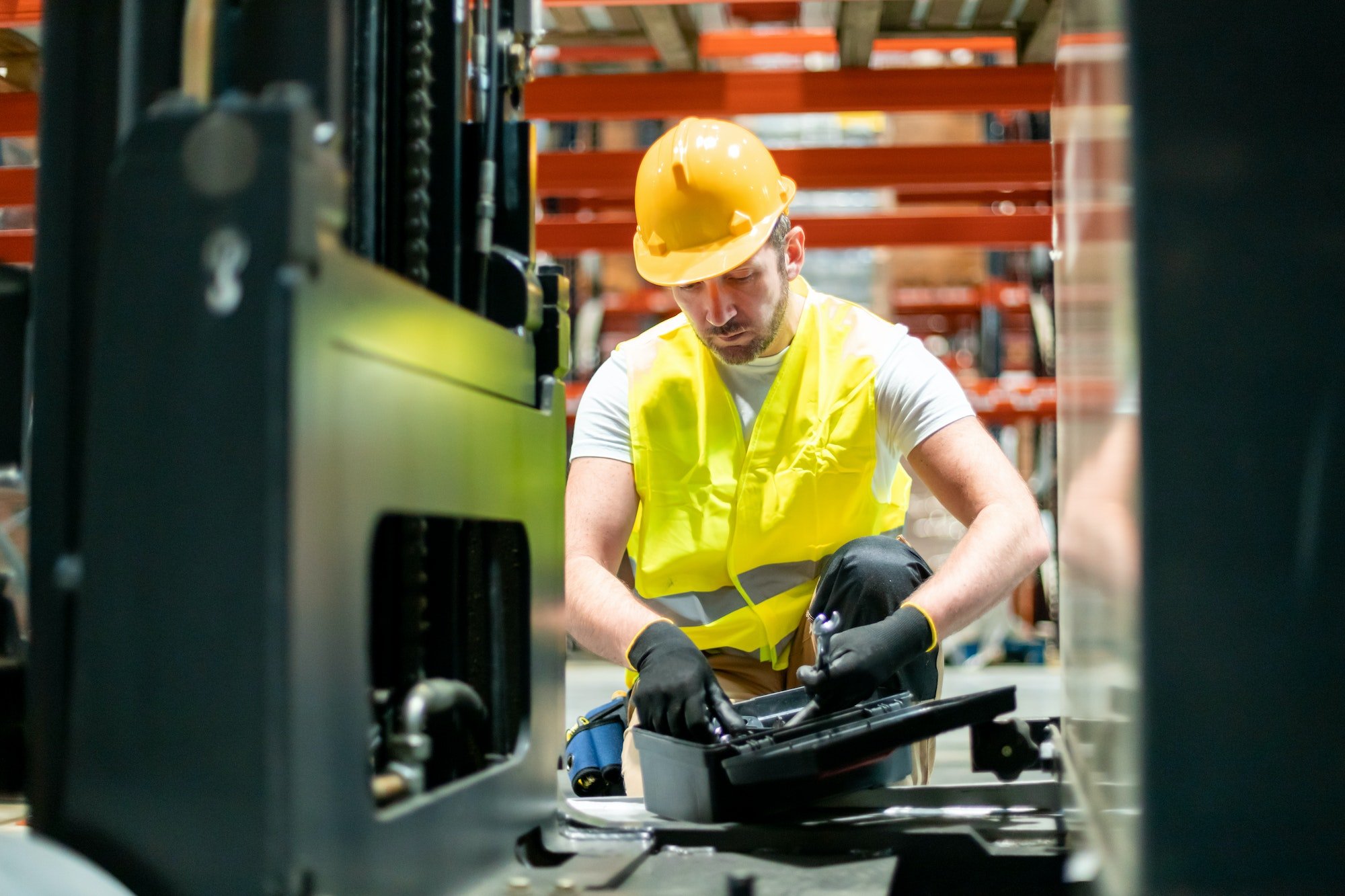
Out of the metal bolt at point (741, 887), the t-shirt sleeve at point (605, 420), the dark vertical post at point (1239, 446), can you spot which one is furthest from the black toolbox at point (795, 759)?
the t-shirt sleeve at point (605, 420)

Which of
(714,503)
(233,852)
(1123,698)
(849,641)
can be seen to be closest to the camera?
(233,852)

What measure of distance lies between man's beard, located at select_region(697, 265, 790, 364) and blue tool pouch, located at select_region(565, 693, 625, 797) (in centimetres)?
72

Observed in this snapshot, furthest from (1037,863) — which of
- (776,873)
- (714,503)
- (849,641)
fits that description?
(714,503)

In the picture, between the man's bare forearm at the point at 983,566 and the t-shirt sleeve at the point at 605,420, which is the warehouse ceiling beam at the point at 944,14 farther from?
the man's bare forearm at the point at 983,566

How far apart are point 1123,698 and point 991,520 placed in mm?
1293

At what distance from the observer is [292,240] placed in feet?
2.75

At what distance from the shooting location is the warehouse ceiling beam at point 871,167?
4.27 meters

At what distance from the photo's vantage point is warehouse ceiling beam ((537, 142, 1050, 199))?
168 inches

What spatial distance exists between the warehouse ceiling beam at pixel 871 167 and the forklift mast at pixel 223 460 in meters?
3.20

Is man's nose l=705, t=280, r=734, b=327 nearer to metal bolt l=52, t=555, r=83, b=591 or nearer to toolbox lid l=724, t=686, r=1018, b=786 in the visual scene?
toolbox lid l=724, t=686, r=1018, b=786

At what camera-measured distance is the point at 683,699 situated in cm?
183

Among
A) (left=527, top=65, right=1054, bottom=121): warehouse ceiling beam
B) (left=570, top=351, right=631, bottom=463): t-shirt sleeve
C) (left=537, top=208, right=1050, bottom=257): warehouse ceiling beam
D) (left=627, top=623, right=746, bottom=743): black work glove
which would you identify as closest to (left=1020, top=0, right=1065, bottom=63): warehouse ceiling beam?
(left=527, top=65, right=1054, bottom=121): warehouse ceiling beam

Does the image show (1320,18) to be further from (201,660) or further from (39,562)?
(39,562)

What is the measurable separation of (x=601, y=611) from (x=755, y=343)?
625 mm
